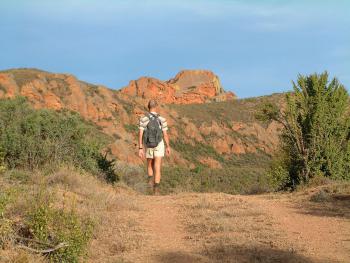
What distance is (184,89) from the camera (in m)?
117

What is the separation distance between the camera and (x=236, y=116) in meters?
72.5

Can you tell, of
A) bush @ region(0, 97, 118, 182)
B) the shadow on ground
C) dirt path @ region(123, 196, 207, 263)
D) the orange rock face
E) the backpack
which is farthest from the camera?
the orange rock face

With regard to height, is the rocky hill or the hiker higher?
the rocky hill

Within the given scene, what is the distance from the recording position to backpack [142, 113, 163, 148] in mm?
10984

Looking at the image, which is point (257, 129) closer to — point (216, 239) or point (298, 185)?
point (298, 185)

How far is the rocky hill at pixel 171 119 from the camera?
163 ft

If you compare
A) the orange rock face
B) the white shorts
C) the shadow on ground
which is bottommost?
the shadow on ground

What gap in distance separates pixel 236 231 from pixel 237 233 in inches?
5.4

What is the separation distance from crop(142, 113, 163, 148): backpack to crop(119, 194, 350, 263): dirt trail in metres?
1.87

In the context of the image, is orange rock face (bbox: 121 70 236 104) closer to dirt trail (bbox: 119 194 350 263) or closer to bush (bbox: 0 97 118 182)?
bush (bbox: 0 97 118 182)

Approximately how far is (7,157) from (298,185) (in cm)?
698

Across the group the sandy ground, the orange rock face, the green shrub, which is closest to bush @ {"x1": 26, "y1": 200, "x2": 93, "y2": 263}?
the green shrub

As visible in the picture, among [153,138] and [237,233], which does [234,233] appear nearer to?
[237,233]

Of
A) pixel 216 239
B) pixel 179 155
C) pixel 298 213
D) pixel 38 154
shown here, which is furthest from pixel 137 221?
pixel 179 155
